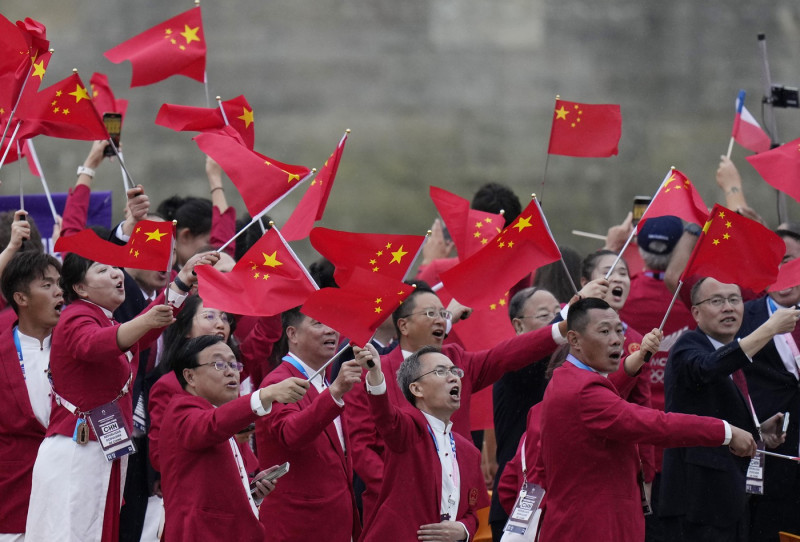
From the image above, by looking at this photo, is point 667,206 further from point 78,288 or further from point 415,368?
point 78,288

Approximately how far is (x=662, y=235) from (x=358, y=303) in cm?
294

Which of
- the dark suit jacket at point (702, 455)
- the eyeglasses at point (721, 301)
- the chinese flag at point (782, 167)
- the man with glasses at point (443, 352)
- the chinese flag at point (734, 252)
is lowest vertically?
the dark suit jacket at point (702, 455)

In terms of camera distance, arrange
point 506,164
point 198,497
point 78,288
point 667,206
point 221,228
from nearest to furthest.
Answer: point 198,497 < point 78,288 < point 667,206 < point 221,228 < point 506,164

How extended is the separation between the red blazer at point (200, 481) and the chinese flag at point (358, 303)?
20.7 inches

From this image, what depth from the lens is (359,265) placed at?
646 centimetres

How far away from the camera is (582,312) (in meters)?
6.72

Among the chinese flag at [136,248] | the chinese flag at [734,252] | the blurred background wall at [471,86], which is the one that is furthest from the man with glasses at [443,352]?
the blurred background wall at [471,86]

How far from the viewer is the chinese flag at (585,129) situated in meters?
8.45

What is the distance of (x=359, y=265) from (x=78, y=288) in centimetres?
147

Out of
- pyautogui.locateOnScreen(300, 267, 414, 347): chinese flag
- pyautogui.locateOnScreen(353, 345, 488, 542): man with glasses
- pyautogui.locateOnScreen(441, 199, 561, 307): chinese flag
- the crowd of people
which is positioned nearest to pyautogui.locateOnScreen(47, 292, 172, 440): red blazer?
the crowd of people

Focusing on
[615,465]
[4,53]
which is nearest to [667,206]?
[615,465]

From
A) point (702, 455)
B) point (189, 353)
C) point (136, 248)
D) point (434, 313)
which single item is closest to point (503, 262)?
point (434, 313)

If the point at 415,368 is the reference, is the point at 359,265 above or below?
above

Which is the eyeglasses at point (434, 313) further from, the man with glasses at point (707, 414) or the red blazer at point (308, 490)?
the man with glasses at point (707, 414)
